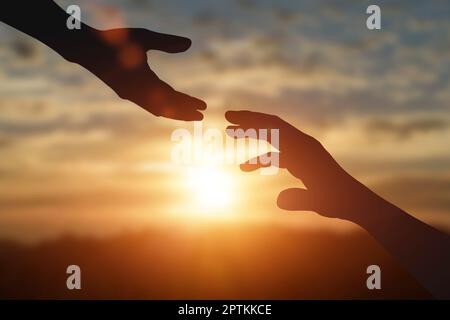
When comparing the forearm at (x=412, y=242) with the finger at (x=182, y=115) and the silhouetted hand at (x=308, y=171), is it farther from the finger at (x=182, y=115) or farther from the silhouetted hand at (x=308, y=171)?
the finger at (x=182, y=115)

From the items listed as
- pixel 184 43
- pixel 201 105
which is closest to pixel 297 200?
pixel 201 105

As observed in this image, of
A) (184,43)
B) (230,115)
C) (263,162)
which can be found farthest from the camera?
(184,43)

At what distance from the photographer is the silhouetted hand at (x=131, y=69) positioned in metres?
3.23

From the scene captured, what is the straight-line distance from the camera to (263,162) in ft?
10.7

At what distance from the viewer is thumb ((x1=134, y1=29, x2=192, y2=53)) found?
11.5ft

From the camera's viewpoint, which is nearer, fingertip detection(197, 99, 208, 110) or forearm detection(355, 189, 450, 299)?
fingertip detection(197, 99, 208, 110)

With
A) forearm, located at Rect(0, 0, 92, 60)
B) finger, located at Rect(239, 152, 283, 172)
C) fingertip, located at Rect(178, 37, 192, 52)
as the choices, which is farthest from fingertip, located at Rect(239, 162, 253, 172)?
forearm, located at Rect(0, 0, 92, 60)

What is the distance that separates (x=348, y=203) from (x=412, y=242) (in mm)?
732

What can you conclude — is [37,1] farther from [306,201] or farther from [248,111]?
[306,201]

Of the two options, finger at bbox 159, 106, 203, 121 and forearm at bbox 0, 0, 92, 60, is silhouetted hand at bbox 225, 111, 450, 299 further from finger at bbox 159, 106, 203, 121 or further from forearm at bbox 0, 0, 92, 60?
forearm at bbox 0, 0, 92, 60

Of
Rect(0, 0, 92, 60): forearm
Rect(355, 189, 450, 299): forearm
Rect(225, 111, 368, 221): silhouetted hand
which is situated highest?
Rect(0, 0, 92, 60): forearm

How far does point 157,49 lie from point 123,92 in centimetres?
35

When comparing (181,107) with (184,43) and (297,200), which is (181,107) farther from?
(297,200)
